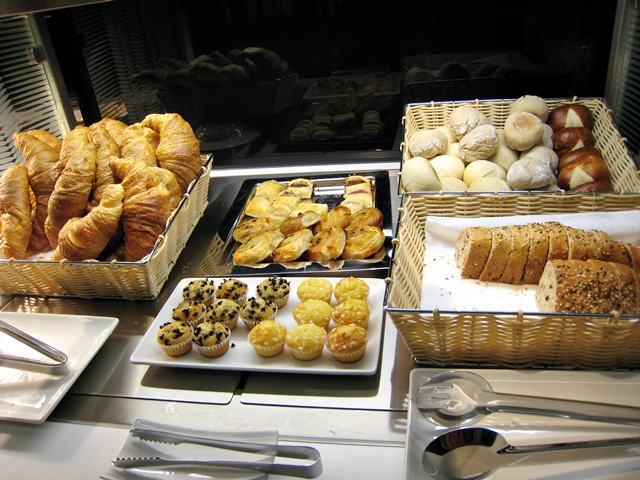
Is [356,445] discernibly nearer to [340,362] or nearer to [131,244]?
[340,362]

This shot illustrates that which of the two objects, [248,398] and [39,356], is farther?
[39,356]

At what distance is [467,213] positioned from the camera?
1.41 metres

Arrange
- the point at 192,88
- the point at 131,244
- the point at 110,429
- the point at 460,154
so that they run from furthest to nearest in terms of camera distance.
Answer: the point at 192,88 < the point at 460,154 < the point at 131,244 < the point at 110,429

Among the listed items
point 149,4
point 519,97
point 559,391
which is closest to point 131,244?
point 149,4

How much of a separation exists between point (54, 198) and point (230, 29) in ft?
2.94

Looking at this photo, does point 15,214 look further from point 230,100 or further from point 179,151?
point 230,100

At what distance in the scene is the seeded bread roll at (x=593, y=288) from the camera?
3.52 feet

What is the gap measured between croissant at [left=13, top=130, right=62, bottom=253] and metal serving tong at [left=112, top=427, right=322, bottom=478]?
88 cm

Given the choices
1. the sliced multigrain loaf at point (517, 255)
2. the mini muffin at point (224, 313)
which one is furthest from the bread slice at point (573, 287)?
the mini muffin at point (224, 313)

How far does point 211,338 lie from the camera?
122 cm

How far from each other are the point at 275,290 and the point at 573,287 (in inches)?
28.5

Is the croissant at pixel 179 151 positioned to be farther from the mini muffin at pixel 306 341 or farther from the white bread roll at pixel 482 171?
the white bread roll at pixel 482 171

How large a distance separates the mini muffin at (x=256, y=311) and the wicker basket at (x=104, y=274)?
1.09 feet

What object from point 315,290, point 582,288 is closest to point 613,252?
point 582,288
